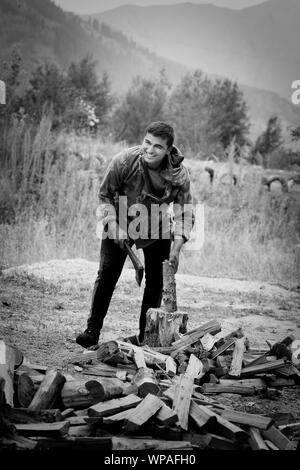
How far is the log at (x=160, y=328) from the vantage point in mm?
4086

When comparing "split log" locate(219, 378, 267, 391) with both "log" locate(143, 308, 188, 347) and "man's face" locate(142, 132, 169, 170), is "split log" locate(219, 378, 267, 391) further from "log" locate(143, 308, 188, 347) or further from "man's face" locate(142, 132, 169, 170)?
"man's face" locate(142, 132, 169, 170)

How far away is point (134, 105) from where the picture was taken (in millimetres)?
25531

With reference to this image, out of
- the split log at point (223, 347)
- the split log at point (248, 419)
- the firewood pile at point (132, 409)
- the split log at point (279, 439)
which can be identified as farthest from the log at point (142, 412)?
the split log at point (223, 347)

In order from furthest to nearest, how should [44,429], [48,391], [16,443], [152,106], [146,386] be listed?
[152,106] → [146,386] → [48,391] → [44,429] → [16,443]

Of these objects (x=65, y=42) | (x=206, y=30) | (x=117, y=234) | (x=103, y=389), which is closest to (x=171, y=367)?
(x=103, y=389)

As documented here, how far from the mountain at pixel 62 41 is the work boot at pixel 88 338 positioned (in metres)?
9.85

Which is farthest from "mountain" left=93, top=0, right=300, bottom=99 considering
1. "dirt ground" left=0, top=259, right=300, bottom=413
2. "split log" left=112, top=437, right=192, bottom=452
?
"split log" left=112, top=437, right=192, bottom=452

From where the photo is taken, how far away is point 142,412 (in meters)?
2.71

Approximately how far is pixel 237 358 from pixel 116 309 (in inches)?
99.8

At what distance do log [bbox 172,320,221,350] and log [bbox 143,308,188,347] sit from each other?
91 mm

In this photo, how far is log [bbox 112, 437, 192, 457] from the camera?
8.36ft

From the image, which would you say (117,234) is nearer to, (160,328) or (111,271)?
(111,271)

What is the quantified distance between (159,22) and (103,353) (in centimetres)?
2310
